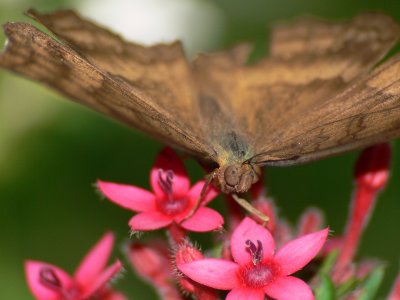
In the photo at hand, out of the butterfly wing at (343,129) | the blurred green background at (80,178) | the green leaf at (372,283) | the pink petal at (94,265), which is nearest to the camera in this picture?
the butterfly wing at (343,129)

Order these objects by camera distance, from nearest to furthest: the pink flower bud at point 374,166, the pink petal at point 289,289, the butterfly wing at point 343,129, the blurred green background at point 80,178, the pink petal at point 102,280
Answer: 1. the pink petal at point 289,289
2. the butterfly wing at point 343,129
3. the pink petal at point 102,280
4. the pink flower bud at point 374,166
5. the blurred green background at point 80,178

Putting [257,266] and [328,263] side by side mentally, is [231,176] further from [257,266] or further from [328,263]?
[328,263]

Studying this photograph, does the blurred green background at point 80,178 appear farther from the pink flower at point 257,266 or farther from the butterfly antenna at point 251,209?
the pink flower at point 257,266

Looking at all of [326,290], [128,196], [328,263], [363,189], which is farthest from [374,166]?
[128,196]

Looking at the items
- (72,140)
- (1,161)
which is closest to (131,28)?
(72,140)

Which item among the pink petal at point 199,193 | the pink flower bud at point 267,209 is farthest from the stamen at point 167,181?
the pink flower bud at point 267,209

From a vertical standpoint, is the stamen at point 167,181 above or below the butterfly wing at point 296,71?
below
